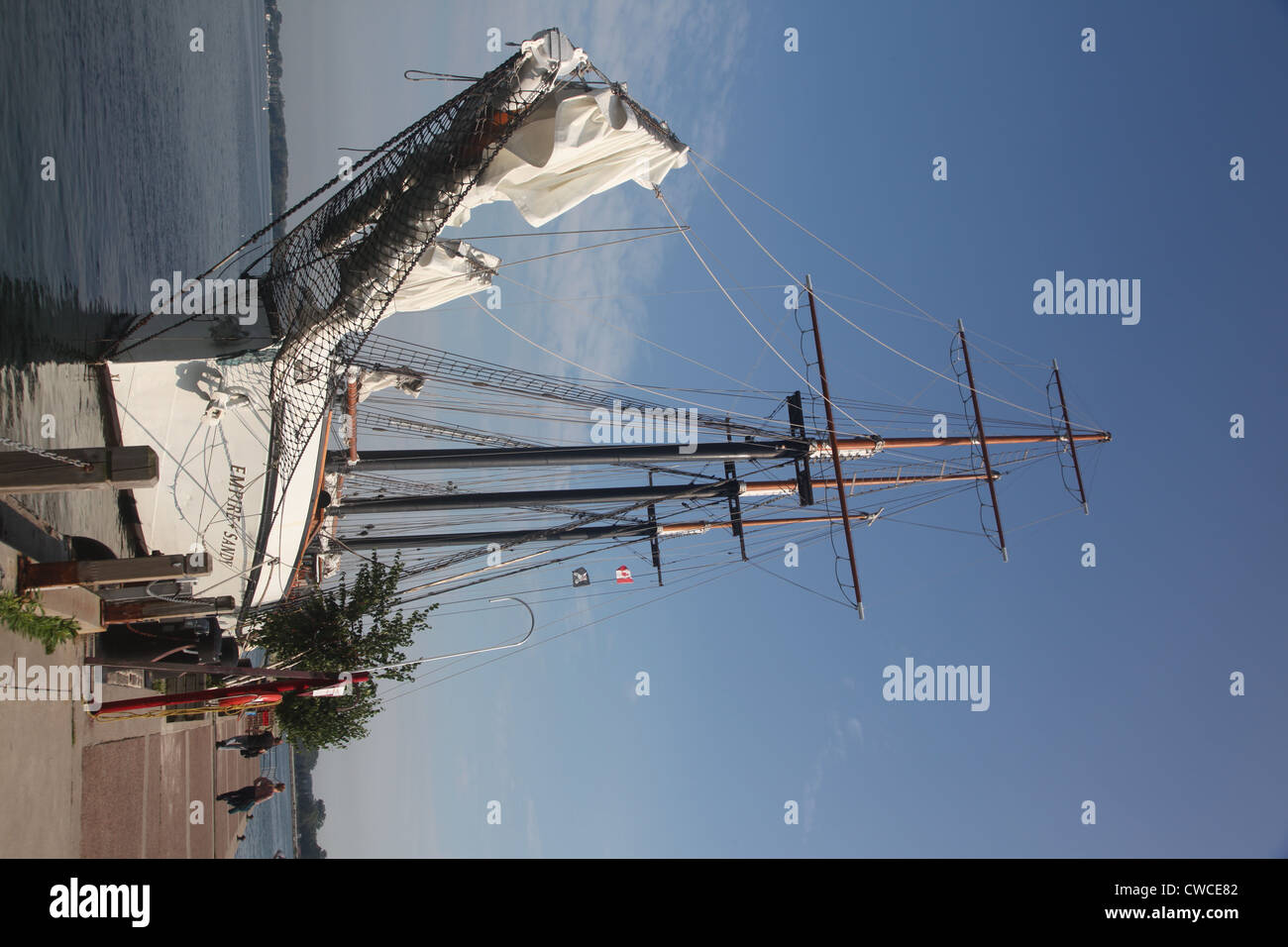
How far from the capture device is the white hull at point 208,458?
15.7 metres

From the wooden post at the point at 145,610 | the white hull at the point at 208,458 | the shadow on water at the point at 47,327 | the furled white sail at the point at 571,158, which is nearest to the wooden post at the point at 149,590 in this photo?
the wooden post at the point at 145,610

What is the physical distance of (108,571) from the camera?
1002cm

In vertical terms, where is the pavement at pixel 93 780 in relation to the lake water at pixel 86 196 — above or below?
below

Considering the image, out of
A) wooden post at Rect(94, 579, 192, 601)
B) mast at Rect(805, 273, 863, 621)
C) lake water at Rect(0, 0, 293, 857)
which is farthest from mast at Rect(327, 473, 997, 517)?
wooden post at Rect(94, 579, 192, 601)

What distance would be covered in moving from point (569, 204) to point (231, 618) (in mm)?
13098

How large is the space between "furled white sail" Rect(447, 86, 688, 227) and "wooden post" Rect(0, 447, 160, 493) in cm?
722

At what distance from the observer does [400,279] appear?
1427cm

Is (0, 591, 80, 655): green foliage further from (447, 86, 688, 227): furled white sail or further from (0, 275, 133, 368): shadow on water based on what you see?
(447, 86, 688, 227): furled white sail

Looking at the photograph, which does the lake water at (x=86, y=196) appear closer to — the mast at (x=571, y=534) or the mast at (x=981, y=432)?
the mast at (x=571, y=534)

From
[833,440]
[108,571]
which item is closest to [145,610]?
[108,571]

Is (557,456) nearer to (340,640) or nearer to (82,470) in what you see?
(340,640)

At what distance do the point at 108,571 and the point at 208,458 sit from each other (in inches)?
264

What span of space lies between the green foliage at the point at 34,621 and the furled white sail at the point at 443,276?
8.39 m
